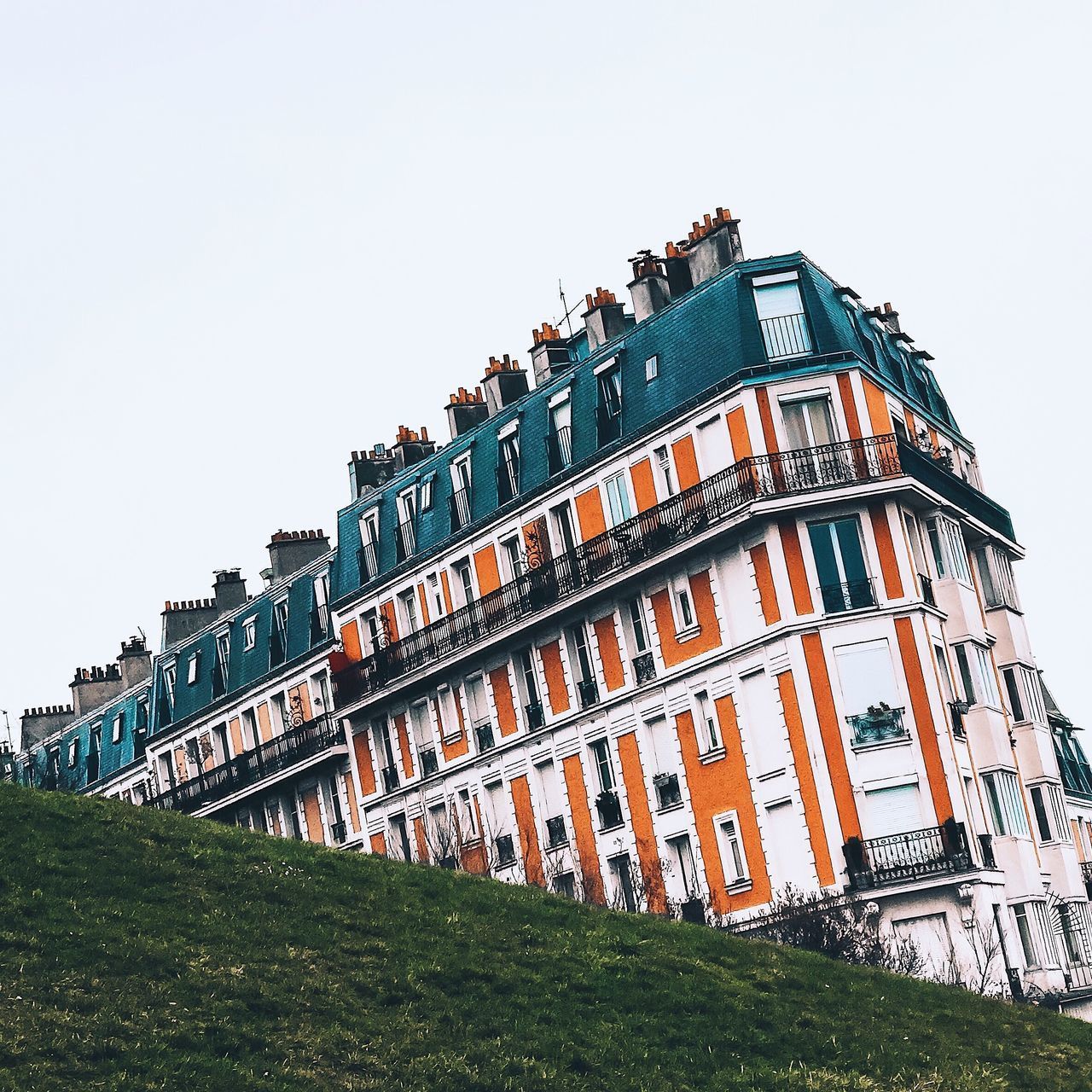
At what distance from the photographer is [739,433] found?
54844 millimetres

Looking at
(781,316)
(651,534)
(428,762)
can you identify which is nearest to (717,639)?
(651,534)

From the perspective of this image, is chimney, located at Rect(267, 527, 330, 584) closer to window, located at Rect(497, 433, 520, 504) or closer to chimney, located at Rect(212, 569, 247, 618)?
chimney, located at Rect(212, 569, 247, 618)

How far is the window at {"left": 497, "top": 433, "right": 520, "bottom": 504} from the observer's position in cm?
6350

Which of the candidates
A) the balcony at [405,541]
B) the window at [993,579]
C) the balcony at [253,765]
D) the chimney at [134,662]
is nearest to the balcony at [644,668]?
the window at [993,579]

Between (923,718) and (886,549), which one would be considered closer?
(923,718)

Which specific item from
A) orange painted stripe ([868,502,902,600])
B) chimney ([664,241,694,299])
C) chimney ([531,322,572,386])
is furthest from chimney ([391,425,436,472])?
orange painted stripe ([868,502,902,600])

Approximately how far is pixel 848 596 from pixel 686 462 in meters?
6.24

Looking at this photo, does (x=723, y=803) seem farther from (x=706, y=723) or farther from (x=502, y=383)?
(x=502, y=383)

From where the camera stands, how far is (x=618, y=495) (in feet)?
193

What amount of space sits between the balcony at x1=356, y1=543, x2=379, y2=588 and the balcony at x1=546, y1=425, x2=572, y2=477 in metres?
10.6

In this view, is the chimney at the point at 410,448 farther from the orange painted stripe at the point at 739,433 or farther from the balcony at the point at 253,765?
the orange painted stripe at the point at 739,433

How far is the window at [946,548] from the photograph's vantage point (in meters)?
57.5

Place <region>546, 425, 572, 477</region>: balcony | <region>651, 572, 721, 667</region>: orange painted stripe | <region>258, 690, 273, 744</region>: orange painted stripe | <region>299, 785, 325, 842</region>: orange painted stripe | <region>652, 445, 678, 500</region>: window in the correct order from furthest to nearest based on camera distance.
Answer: <region>258, 690, 273, 744</region>: orange painted stripe
<region>299, 785, 325, 842</region>: orange painted stripe
<region>546, 425, 572, 477</region>: balcony
<region>652, 445, 678, 500</region>: window
<region>651, 572, 721, 667</region>: orange painted stripe

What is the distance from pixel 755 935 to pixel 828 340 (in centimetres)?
1653
